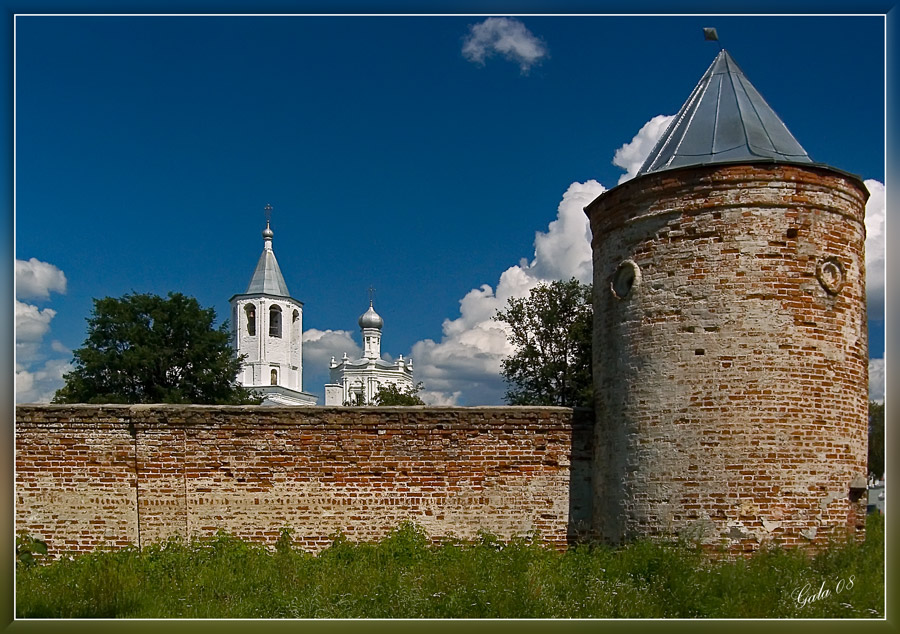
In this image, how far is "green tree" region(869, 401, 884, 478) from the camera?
13.8 m

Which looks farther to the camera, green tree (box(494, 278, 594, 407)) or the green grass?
green tree (box(494, 278, 594, 407))

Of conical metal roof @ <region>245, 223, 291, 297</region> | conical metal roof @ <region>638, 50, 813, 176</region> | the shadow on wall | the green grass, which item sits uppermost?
conical metal roof @ <region>245, 223, 291, 297</region>

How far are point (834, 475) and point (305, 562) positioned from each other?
551cm

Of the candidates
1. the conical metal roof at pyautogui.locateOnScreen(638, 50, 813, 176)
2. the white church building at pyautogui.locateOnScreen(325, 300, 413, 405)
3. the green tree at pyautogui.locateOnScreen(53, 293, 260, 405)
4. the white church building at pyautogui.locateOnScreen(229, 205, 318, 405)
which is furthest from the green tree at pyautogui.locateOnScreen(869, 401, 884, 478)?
the white church building at pyautogui.locateOnScreen(325, 300, 413, 405)

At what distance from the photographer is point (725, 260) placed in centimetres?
824

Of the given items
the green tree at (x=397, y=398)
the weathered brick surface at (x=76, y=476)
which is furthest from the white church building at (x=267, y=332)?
the weathered brick surface at (x=76, y=476)

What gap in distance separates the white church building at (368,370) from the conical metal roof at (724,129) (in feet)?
181

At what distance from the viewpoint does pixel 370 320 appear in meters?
65.1

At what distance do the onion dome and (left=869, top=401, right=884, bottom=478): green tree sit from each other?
148 ft

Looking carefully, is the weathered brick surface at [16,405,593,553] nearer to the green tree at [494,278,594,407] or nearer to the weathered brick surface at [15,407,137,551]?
the weathered brick surface at [15,407,137,551]

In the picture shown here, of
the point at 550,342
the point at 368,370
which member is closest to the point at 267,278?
the point at 368,370

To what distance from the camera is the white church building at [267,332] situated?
54.5 meters

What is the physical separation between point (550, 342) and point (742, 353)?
16.2 metres

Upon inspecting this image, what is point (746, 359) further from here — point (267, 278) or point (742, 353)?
point (267, 278)
